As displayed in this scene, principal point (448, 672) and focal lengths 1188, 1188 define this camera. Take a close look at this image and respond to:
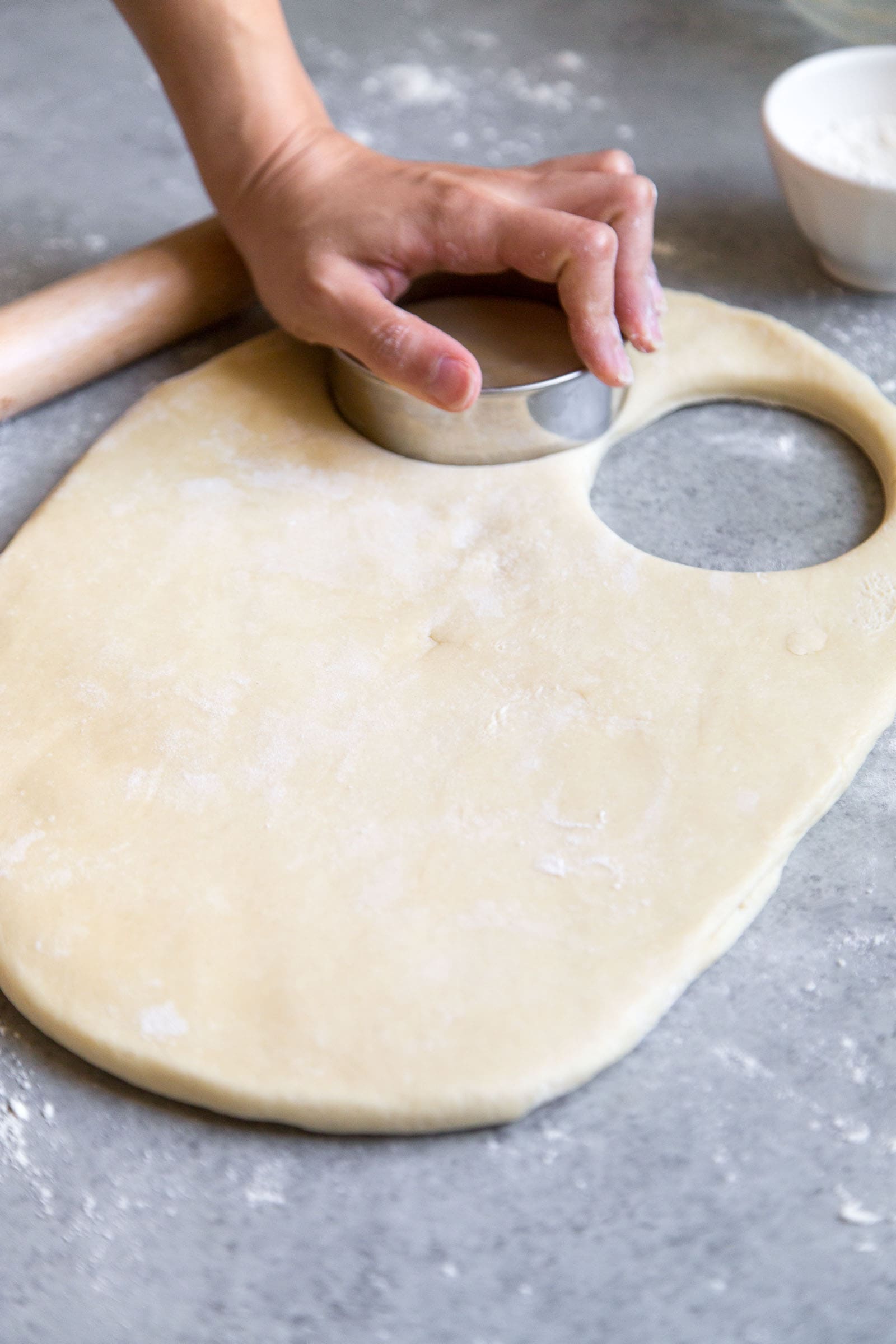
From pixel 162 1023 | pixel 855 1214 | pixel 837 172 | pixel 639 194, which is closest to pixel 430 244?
pixel 639 194

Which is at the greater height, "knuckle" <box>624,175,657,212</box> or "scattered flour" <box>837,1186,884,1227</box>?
"knuckle" <box>624,175,657,212</box>

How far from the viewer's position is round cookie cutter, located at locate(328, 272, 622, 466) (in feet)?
3.99

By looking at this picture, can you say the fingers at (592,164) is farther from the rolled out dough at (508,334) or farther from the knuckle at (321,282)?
the knuckle at (321,282)

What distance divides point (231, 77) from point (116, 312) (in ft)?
0.97

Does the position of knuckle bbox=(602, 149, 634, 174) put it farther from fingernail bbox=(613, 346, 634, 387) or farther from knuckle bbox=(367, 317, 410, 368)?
knuckle bbox=(367, 317, 410, 368)

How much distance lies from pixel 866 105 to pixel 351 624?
109cm

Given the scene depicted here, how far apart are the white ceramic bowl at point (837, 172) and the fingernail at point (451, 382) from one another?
58 cm

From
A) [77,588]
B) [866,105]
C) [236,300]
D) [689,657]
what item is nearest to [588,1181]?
[689,657]

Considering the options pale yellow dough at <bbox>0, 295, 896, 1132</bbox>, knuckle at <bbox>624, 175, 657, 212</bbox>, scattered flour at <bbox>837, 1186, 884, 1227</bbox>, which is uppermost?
knuckle at <bbox>624, 175, 657, 212</bbox>

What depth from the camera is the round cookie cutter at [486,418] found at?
122cm

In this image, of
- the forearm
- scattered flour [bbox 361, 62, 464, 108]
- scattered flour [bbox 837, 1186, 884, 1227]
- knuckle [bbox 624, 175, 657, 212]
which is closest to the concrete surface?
scattered flour [bbox 837, 1186, 884, 1227]

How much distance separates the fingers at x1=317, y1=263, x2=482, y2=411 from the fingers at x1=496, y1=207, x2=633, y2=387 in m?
0.13

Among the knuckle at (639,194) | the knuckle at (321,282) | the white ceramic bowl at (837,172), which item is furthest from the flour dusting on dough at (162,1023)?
the white ceramic bowl at (837,172)

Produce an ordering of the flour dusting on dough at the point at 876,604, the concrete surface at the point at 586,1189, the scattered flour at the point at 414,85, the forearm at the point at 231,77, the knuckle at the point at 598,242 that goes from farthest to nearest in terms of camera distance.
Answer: the scattered flour at the point at 414,85 < the forearm at the point at 231,77 < the knuckle at the point at 598,242 < the flour dusting on dough at the point at 876,604 < the concrete surface at the point at 586,1189
